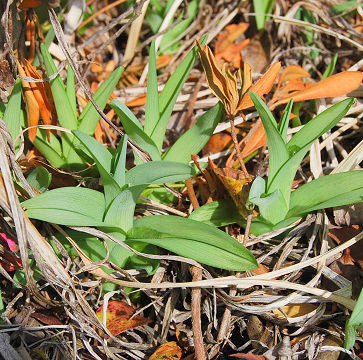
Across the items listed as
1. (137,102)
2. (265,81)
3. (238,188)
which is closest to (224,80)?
(265,81)

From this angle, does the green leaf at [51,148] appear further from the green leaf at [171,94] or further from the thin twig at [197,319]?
the thin twig at [197,319]

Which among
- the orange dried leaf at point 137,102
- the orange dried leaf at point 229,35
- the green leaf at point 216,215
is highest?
the orange dried leaf at point 229,35

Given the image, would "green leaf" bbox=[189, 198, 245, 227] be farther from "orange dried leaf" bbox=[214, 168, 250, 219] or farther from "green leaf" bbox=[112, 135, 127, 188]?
"green leaf" bbox=[112, 135, 127, 188]

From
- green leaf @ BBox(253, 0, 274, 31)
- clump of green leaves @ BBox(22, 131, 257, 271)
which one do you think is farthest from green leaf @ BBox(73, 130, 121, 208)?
green leaf @ BBox(253, 0, 274, 31)

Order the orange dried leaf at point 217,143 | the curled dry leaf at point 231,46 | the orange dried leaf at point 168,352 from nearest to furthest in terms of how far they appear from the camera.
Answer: the orange dried leaf at point 168,352 < the orange dried leaf at point 217,143 < the curled dry leaf at point 231,46

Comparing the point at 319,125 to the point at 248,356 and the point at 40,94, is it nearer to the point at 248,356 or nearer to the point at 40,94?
the point at 248,356

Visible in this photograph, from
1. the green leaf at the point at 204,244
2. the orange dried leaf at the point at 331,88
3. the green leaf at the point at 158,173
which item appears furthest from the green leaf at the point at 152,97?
the orange dried leaf at the point at 331,88
